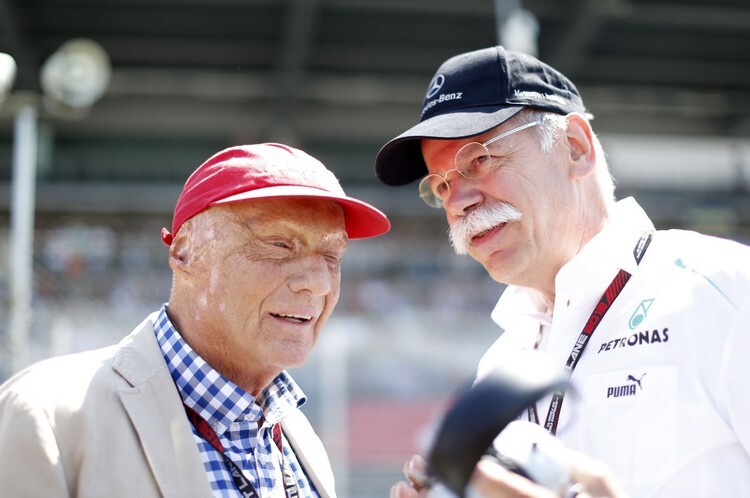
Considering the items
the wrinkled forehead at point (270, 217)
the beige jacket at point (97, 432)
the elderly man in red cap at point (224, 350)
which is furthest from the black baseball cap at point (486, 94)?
the beige jacket at point (97, 432)

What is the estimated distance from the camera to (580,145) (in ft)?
7.73

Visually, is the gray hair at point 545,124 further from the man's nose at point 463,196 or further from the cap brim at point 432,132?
the man's nose at point 463,196

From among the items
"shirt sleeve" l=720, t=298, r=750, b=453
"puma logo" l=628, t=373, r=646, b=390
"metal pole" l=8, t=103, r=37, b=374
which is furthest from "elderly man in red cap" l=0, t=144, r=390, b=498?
"metal pole" l=8, t=103, r=37, b=374

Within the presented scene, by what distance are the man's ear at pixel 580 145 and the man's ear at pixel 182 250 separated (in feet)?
3.62

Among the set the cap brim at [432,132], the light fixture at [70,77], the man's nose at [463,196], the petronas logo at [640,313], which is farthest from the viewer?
the light fixture at [70,77]

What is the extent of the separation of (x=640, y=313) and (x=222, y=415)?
1.03m

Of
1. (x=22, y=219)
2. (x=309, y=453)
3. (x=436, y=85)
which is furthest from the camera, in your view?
(x=22, y=219)

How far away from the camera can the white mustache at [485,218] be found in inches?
89.9

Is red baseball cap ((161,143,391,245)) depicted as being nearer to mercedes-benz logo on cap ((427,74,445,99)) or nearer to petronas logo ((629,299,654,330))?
mercedes-benz logo on cap ((427,74,445,99))

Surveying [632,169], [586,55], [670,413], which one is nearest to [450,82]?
[670,413]

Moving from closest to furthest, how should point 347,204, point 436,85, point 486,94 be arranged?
point 347,204
point 486,94
point 436,85

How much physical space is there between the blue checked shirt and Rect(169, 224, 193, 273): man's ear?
0.14 m

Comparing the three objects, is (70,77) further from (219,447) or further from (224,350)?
(219,447)

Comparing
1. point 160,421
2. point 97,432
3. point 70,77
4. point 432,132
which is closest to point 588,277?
point 432,132
